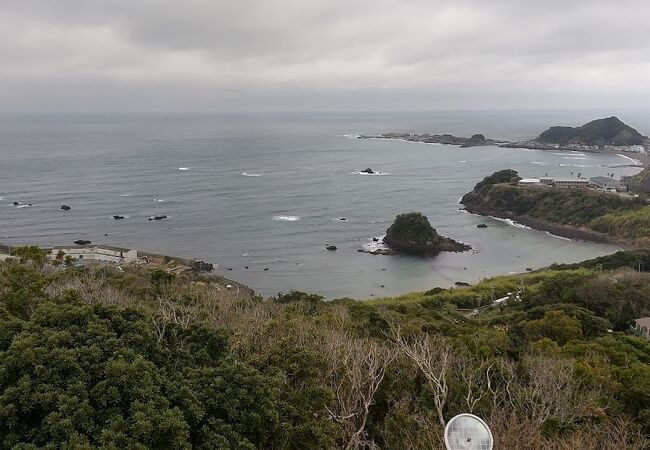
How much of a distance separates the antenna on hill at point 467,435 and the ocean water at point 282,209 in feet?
97.4

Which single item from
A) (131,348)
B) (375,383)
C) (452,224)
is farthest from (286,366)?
(452,224)

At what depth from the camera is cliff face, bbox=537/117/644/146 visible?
385 feet

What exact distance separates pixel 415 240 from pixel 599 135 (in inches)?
3763

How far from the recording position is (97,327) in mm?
8570

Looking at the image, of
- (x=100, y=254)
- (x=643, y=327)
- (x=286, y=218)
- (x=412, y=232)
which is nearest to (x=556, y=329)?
(x=643, y=327)

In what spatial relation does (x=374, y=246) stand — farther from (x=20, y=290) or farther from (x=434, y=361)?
(x=20, y=290)

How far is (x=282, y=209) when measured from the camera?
58469 mm

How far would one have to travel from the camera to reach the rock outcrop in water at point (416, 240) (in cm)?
4619

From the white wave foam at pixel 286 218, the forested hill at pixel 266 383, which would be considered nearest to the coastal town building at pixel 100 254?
the white wave foam at pixel 286 218

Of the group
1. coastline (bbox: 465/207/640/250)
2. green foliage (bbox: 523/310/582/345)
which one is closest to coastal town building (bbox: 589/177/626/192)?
coastline (bbox: 465/207/640/250)

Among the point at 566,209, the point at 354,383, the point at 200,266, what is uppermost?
the point at 354,383

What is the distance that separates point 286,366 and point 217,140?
13085 centimetres

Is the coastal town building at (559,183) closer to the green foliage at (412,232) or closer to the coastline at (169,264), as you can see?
the green foliage at (412,232)

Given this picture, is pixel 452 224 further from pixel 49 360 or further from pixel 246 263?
pixel 49 360
